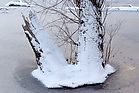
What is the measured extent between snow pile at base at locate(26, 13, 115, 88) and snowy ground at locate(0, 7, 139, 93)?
0.29 feet

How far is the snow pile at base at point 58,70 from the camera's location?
4.13 meters

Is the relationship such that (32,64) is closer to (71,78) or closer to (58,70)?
(58,70)

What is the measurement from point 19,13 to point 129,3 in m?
2.88

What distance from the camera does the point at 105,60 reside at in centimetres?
465

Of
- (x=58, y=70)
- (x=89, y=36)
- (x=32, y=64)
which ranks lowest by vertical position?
(x=32, y=64)

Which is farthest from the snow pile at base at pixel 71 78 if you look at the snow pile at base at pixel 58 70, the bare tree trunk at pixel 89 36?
the bare tree trunk at pixel 89 36

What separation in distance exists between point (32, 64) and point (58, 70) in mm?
782

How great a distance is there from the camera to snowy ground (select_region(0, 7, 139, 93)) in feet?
13.4

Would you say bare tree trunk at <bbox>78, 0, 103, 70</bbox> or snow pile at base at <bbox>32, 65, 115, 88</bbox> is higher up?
bare tree trunk at <bbox>78, 0, 103, 70</bbox>

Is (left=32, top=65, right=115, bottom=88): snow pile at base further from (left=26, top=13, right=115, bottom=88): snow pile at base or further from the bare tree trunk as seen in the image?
the bare tree trunk

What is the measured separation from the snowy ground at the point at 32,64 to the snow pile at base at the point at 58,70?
0.09m

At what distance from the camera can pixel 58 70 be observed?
4.24 meters

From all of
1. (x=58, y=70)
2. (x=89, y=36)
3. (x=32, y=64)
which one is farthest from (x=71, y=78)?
(x=32, y=64)

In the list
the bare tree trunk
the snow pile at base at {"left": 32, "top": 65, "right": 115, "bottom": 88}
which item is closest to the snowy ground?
the snow pile at base at {"left": 32, "top": 65, "right": 115, "bottom": 88}
